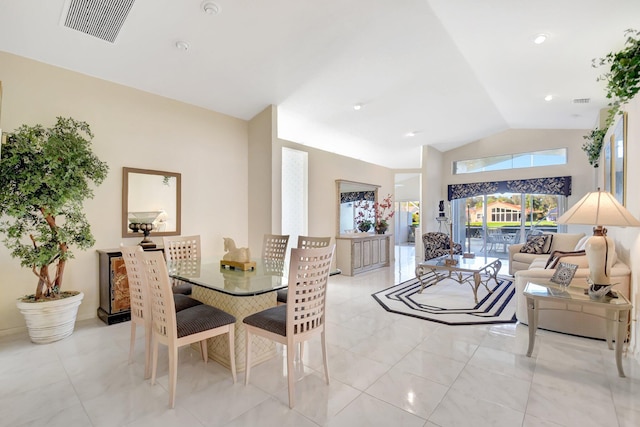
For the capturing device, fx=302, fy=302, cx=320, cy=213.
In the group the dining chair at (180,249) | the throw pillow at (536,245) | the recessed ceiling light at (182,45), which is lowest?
the throw pillow at (536,245)

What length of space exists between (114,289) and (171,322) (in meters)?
1.94

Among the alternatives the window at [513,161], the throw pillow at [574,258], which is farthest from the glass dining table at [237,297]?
the window at [513,161]

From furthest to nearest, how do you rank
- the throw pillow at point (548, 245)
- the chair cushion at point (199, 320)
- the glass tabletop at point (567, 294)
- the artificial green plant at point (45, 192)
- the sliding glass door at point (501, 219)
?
the sliding glass door at point (501, 219) < the throw pillow at point (548, 245) < the artificial green plant at point (45, 192) < the glass tabletop at point (567, 294) < the chair cushion at point (199, 320)

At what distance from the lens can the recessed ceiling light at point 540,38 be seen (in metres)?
3.38

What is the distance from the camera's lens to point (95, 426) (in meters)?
1.77

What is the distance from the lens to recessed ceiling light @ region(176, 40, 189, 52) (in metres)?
3.20

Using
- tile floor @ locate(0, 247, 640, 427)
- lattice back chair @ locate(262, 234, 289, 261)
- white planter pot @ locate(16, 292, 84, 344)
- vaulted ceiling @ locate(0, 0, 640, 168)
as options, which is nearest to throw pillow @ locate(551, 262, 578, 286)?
tile floor @ locate(0, 247, 640, 427)

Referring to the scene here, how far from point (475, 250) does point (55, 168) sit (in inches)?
354

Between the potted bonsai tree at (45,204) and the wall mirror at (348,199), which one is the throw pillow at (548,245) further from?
the potted bonsai tree at (45,204)

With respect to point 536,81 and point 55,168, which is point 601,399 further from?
point 55,168

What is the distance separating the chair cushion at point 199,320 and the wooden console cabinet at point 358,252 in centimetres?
387

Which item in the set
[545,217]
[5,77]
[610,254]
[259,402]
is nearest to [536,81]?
[610,254]

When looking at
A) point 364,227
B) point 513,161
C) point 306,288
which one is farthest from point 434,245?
point 306,288

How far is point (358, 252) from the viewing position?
610 cm
